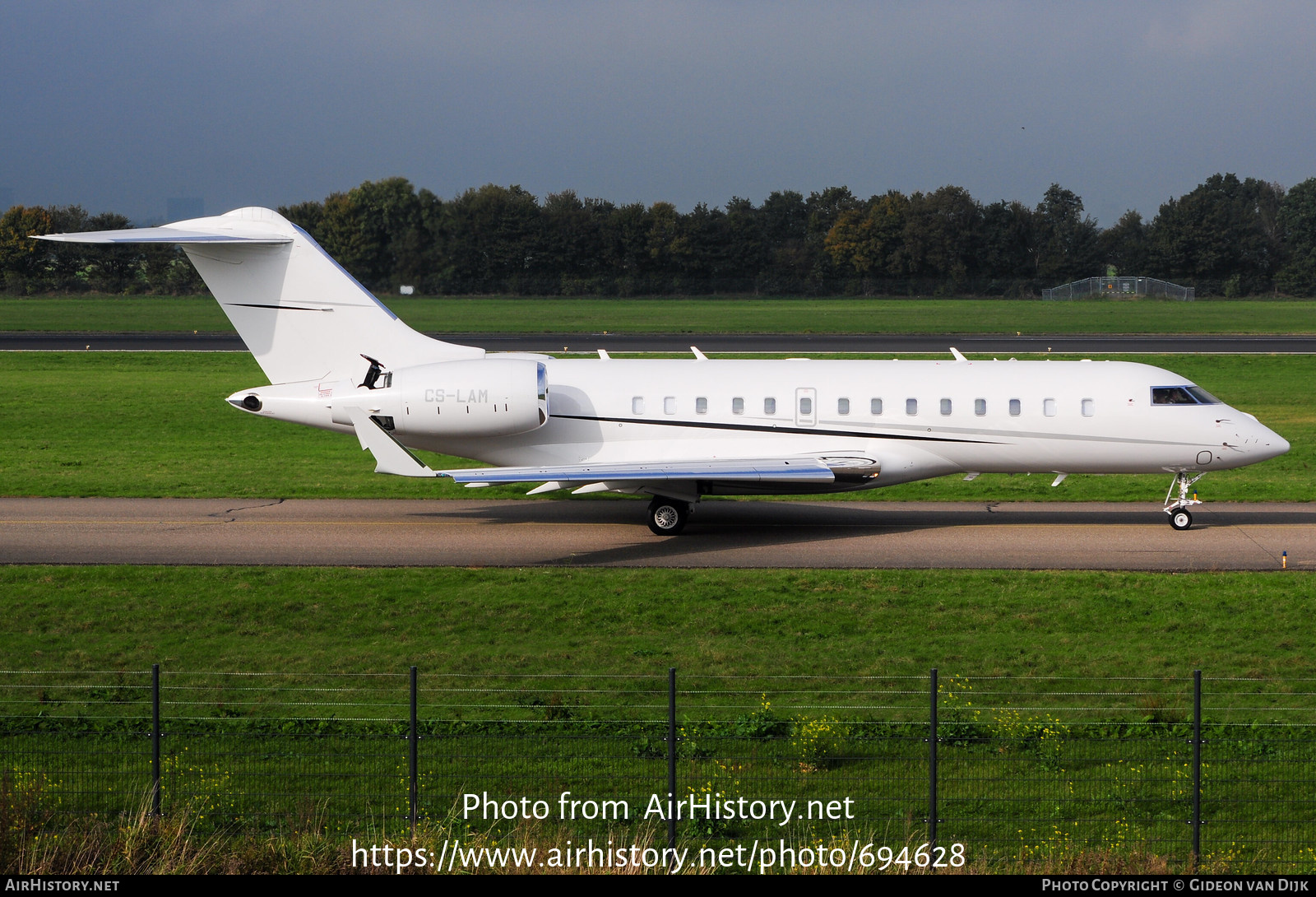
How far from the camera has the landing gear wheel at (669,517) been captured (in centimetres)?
2434

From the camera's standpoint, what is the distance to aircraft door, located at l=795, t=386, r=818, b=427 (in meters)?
24.5

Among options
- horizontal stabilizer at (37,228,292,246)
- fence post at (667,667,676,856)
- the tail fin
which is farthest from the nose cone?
horizontal stabilizer at (37,228,292,246)

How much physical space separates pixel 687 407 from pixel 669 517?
2159 mm

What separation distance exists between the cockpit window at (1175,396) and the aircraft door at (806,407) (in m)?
6.58

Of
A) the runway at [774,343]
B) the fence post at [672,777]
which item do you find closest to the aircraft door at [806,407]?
the fence post at [672,777]

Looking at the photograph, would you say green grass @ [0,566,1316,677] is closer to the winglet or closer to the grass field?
the grass field

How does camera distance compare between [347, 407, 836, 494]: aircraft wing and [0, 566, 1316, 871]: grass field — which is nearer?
[0, 566, 1316, 871]: grass field

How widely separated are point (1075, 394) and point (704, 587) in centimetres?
914

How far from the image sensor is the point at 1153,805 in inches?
451

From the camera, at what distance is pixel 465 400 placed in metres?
23.8

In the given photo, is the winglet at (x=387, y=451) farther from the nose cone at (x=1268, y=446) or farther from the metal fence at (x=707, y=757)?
the nose cone at (x=1268, y=446)

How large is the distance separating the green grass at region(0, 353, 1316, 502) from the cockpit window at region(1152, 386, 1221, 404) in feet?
15.3
